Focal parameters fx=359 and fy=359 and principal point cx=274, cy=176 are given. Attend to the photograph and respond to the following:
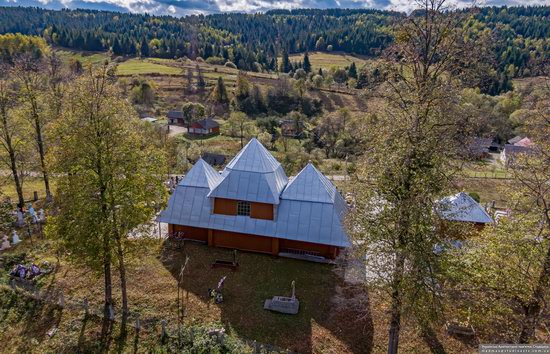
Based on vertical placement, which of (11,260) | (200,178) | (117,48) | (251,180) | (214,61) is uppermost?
(117,48)

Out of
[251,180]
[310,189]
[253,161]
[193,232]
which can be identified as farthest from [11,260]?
[310,189]

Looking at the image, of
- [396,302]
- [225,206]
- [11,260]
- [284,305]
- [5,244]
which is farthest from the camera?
[5,244]

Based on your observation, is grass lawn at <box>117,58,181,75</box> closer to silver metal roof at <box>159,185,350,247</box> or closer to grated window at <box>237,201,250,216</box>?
silver metal roof at <box>159,185,350,247</box>

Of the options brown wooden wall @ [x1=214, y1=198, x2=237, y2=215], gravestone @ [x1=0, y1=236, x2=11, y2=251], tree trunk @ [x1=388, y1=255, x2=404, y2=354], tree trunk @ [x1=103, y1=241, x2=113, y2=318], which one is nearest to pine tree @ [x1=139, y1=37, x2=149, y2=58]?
gravestone @ [x1=0, y1=236, x2=11, y2=251]

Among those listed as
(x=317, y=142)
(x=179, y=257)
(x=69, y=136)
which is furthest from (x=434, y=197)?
(x=317, y=142)

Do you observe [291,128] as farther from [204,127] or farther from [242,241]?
[242,241]

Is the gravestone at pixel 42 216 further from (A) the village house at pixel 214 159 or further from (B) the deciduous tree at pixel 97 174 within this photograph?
(A) the village house at pixel 214 159
